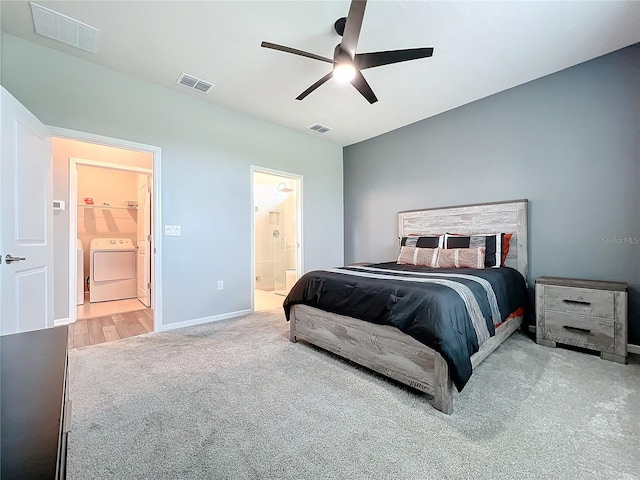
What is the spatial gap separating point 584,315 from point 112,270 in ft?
20.7

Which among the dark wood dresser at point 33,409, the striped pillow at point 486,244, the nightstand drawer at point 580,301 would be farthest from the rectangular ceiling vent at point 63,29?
the nightstand drawer at point 580,301

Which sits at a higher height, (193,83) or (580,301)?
(193,83)

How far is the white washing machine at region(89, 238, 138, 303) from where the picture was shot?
15.1 feet

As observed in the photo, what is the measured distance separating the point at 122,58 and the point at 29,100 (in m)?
0.87

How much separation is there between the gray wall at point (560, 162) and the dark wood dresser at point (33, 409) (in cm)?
382

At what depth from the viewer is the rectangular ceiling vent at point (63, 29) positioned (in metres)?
2.14

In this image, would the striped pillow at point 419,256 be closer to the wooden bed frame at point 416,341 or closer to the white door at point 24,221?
the wooden bed frame at point 416,341

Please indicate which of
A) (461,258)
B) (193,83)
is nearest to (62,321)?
(193,83)

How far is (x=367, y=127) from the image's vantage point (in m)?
4.31

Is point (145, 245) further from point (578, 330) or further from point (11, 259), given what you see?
point (578, 330)

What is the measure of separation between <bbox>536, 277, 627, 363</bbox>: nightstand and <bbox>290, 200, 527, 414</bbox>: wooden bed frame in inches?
12.4

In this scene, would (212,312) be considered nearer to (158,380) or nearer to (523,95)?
(158,380)

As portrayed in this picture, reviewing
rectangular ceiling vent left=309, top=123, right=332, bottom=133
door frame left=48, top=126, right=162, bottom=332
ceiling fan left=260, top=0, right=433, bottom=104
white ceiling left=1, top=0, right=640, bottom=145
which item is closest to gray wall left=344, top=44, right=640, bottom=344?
white ceiling left=1, top=0, right=640, bottom=145

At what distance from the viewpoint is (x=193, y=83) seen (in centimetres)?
309
